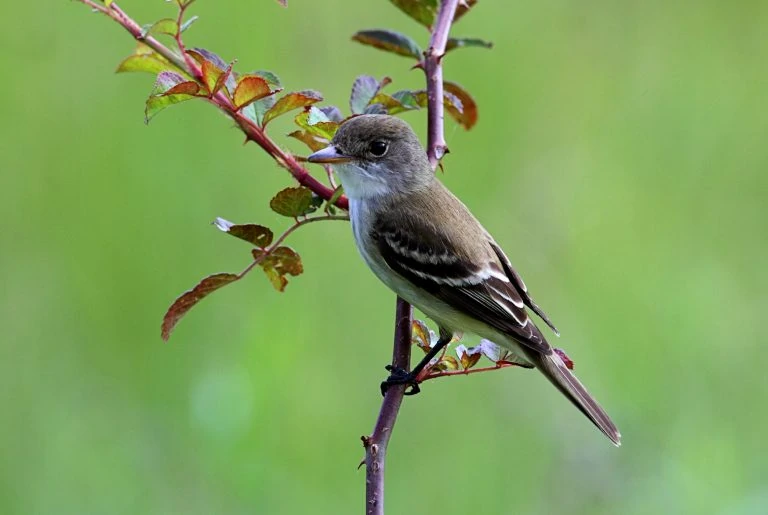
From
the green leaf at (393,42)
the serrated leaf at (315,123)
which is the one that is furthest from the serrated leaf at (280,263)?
the green leaf at (393,42)

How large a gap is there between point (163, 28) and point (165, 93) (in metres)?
0.20

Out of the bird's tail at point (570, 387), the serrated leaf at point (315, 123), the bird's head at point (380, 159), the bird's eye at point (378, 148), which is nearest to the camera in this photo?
the serrated leaf at point (315, 123)

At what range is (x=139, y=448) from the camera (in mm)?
5023

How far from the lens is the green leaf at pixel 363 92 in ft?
10.7

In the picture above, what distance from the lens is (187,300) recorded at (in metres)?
2.77

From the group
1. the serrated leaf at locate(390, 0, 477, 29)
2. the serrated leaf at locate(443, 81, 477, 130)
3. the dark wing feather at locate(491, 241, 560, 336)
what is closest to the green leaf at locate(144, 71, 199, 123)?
the serrated leaf at locate(390, 0, 477, 29)

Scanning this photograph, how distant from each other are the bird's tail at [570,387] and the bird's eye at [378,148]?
96cm

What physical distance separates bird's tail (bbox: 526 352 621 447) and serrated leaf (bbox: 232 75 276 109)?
1.56 meters

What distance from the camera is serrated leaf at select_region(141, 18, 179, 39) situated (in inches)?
105

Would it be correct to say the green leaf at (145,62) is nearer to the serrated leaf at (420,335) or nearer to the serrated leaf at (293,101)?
the serrated leaf at (293,101)

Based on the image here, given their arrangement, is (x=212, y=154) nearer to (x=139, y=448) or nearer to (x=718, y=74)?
(x=139, y=448)

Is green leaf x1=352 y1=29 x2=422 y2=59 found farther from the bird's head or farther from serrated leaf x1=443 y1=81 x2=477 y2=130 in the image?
the bird's head

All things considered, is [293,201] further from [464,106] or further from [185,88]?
[464,106]

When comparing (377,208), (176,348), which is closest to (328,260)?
(176,348)
